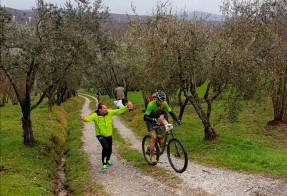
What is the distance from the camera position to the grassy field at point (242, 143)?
17.1m

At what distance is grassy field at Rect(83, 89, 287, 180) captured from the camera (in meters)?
17.1

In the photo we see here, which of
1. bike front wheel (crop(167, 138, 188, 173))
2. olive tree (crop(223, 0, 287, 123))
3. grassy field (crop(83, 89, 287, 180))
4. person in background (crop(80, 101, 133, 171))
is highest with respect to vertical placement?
olive tree (crop(223, 0, 287, 123))

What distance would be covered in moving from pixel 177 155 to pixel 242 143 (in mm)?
9350

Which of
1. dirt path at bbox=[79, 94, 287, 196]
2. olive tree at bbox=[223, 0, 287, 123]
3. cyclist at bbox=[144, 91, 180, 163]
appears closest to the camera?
dirt path at bbox=[79, 94, 287, 196]

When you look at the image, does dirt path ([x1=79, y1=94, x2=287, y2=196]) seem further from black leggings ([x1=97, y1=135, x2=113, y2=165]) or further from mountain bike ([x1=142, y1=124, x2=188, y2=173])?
black leggings ([x1=97, y1=135, x2=113, y2=165])

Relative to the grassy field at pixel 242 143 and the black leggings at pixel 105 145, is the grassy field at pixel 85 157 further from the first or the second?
the black leggings at pixel 105 145

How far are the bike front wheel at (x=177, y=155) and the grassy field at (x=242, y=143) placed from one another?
257cm

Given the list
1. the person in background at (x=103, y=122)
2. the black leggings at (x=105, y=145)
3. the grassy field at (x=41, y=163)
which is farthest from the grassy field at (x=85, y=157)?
the person in background at (x=103, y=122)

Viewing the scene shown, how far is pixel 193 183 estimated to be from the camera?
1408cm

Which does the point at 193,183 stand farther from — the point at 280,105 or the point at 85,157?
→ the point at 280,105

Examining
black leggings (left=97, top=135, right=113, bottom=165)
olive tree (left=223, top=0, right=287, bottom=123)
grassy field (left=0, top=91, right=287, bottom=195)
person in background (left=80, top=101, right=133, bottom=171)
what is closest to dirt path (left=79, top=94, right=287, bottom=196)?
grassy field (left=0, top=91, right=287, bottom=195)

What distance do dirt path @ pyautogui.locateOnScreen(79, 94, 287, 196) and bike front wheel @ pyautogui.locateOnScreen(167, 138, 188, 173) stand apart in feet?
1.04

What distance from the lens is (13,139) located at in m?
26.1

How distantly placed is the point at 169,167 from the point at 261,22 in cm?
1327
